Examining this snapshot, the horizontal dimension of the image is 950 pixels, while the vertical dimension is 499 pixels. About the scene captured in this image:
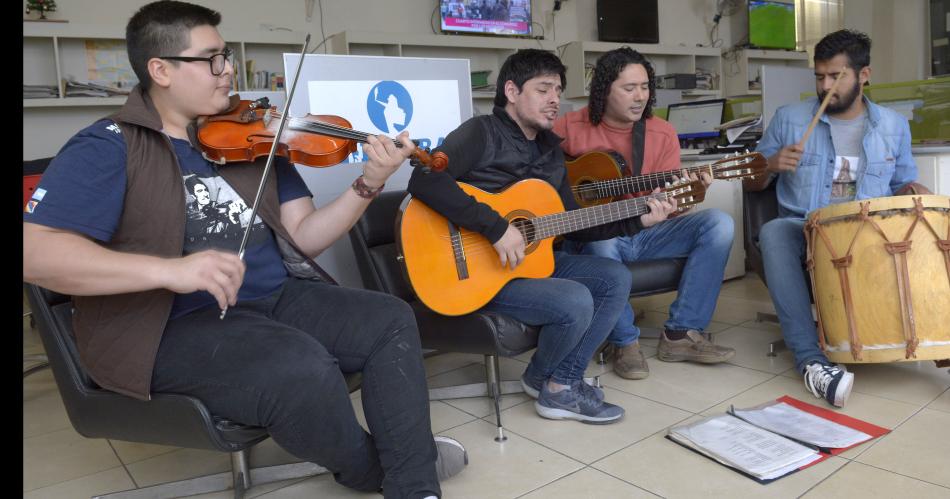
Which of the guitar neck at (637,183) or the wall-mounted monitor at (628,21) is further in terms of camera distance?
the wall-mounted monitor at (628,21)

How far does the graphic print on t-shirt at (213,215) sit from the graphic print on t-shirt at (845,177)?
6.66ft

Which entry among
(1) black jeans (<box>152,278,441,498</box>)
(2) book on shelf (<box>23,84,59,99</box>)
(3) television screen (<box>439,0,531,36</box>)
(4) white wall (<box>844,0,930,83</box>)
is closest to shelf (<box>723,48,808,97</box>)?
(4) white wall (<box>844,0,930,83</box>)

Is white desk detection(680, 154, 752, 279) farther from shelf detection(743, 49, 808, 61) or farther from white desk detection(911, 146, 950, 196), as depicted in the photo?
shelf detection(743, 49, 808, 61)

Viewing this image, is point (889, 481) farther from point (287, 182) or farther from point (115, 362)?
point (115, 362)

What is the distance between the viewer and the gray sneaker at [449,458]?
168cm

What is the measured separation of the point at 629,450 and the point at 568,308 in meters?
0.41

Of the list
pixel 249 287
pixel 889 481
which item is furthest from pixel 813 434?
pixel 249 287

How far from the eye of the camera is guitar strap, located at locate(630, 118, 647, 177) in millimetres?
2617

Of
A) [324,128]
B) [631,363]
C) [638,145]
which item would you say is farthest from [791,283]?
[324,128]

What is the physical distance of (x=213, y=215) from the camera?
1.54 metres

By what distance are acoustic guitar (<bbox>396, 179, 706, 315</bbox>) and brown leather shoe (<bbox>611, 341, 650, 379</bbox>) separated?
1.72 feet

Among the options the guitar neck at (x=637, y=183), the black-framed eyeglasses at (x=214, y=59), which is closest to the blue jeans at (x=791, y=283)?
the guitar neck at (x=637, y=183)

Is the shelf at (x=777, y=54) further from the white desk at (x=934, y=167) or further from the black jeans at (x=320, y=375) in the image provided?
the black jeans at (x=320, y=375)

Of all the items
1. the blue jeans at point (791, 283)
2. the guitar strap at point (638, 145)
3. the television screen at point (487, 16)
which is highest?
the television screen at point (487, 16)
